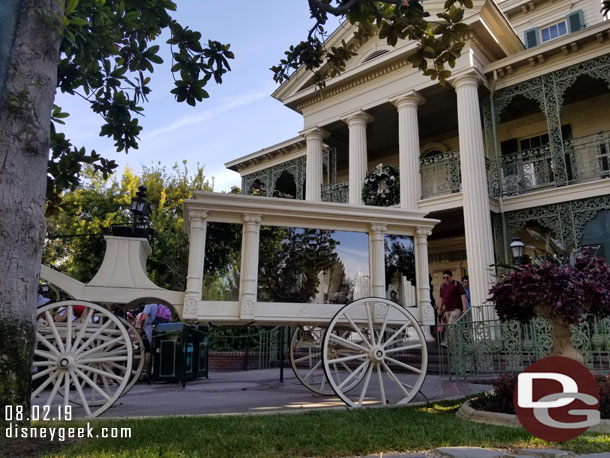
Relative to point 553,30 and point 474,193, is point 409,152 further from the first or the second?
point 553,30

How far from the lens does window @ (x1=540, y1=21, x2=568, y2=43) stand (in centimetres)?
1510

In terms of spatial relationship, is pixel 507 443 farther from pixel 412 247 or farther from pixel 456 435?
pixel 412 247

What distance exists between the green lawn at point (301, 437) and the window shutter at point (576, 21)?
48.9 feet

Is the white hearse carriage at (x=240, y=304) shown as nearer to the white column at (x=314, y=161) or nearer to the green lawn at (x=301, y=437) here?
the green lawn at (x=301, y=437)

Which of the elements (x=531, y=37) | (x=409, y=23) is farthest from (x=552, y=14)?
(x=409, y=23)

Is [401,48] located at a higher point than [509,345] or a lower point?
higher

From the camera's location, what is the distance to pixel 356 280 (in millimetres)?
5398

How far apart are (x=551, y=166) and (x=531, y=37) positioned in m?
5.87

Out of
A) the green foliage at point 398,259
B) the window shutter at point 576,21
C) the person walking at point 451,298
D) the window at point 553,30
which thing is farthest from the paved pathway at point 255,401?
the window at point 553,30

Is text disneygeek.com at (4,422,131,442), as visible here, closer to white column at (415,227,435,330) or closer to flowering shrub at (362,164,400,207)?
white column at (415,227,435,330)

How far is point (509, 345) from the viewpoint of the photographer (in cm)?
805

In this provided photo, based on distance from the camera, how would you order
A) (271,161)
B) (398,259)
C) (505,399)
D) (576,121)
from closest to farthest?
1. (505,399)
2. (398,259)
3. (576,121)
4. (271,161)

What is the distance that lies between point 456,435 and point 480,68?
12.0m

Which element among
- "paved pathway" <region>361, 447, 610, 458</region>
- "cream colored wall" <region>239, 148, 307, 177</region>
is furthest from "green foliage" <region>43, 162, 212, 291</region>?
"paved pathway" <region>361, 447, 610, 458</region>
